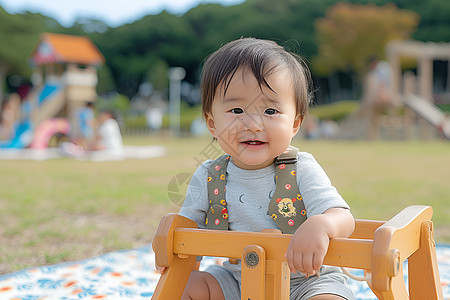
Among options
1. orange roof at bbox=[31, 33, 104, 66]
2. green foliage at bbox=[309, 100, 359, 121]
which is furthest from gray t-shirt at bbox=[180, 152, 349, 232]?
green foliage at bbox=[309, 100, 359, 121]

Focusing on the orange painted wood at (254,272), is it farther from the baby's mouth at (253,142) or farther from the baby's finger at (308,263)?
the baby's mouth at (253,142)

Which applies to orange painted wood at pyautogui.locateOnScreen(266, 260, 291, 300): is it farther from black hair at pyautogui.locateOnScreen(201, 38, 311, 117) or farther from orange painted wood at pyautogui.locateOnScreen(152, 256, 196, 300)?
black hair at pyautogui.locateOnScreen(201, 38, 311, 117)

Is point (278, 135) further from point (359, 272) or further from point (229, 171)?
point (359, 272)

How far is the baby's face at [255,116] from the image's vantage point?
138 cm

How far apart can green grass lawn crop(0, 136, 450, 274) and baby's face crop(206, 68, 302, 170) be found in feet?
0.91

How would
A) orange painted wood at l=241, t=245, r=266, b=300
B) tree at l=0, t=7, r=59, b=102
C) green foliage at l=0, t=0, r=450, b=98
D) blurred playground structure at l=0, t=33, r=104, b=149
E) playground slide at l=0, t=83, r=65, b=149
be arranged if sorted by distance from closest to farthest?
orange painted wood at l=241, t=245, r=266, b=300
playground slide at l=0, t=83, r=65, b=149
blurred playground structure at l=0, t=33, r=104, b=149
green foliage at l=0, t=0, r=450, b=98
tree at l=0, t=7, r=59, b=102

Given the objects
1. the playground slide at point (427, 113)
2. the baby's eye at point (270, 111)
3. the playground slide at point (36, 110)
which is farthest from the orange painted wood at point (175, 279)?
the playground slide at point (427, 113)

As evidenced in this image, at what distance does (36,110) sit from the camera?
37.4ft

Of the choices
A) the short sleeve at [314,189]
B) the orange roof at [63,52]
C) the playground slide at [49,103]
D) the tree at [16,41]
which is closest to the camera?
the short sleeve at [314,189]

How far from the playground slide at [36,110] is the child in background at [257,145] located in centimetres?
984

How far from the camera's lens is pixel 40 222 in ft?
10.5

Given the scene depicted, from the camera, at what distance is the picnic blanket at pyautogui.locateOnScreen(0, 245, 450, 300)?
6.06 feet

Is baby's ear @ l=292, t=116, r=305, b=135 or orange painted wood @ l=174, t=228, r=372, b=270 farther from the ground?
baby's ear @ l=292, t=116, r=305, b=135

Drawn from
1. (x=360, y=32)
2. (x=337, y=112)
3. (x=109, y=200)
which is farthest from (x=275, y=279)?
(x=360, y=32)
